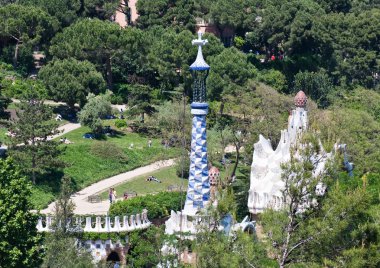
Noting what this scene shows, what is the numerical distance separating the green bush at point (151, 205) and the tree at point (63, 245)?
4.82 m

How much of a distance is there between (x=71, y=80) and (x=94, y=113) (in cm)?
395

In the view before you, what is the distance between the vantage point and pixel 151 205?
45.3 m

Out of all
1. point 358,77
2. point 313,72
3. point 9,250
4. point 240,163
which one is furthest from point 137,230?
point 358,77

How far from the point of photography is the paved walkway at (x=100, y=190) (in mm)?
48156

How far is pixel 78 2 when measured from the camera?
79.7 m

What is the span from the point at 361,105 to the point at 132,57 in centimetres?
1450

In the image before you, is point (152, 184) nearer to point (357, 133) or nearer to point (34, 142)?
point (34, 142)

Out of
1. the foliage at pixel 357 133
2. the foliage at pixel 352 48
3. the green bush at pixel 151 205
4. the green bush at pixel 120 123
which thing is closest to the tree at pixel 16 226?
→ the green bush at pixel 151 205

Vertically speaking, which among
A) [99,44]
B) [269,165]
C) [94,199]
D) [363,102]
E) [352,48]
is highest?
[352,48]

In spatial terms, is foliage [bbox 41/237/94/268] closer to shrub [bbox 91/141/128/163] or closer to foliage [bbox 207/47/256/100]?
shrub [bbox 91/141/128/163]

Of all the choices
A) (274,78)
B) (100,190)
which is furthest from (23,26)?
(100,190)

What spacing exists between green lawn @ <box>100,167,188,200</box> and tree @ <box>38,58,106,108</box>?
29.8 ft

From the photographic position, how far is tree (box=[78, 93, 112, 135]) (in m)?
61.2

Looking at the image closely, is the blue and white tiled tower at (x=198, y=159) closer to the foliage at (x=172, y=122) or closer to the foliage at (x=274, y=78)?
the foliage at (x=172, y=122)
